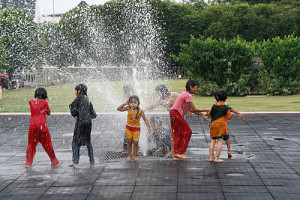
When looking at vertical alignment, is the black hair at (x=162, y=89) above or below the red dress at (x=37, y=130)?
above

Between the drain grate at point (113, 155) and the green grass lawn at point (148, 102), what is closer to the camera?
the drain grate at point (113, 155)

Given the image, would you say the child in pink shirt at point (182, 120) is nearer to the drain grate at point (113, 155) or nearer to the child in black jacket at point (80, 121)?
the drain grate at point (113, 155)

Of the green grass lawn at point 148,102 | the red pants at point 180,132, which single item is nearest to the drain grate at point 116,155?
the red pants at point 180,132

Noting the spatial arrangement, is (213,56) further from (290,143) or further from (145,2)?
(145,2)

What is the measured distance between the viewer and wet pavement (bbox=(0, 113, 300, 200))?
5.49m

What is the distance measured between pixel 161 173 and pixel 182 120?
1383 mm

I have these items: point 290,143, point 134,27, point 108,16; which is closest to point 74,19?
point 108,16

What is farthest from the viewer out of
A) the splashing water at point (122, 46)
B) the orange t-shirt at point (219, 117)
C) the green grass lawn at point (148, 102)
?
the splashing water at point (122, 46)

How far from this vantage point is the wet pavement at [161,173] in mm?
5488

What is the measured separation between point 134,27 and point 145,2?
646cm

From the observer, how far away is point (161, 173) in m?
6.52

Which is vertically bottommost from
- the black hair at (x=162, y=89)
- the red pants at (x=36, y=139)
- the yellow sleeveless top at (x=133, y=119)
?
the red pants at (x=36, y=139)

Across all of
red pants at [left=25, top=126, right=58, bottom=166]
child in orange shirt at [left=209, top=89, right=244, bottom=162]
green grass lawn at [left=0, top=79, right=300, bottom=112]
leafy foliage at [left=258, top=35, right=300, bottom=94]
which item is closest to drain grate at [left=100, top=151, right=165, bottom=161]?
red pants at [left=25, top=126, right=58, bottom=166]

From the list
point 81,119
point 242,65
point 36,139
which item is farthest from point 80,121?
point 242,65
